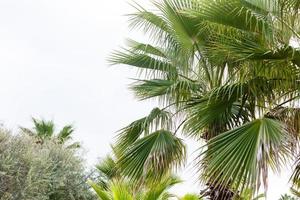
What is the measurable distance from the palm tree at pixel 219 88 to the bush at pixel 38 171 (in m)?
3.86

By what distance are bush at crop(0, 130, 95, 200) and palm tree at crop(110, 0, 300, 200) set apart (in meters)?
3.86

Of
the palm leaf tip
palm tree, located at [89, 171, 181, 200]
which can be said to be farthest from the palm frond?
the palm leaf tip

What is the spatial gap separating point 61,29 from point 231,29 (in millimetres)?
10354

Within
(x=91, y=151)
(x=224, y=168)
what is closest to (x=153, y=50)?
(x=224, y=168)

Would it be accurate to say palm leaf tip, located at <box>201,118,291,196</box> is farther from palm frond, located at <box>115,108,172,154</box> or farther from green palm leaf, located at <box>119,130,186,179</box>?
palm frond, located at <box>115,108,172,154</box>

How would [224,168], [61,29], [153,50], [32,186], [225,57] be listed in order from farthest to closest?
[61,29] → [32,186] → [153,50] → [225,57] → [224,168]

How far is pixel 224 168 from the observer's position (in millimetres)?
5117

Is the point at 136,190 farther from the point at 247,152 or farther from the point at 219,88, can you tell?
the point at 247,152

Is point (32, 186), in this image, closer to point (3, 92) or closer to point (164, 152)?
point (3, 92)

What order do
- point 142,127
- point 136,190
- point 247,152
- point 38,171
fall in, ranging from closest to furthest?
1. point 247,152
2. point 136,190
3. point 142,127
4. point 38,171

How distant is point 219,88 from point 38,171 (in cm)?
629

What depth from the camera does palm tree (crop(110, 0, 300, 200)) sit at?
5.30m

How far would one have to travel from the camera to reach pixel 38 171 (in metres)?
11.7

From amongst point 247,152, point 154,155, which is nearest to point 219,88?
point 154,155
